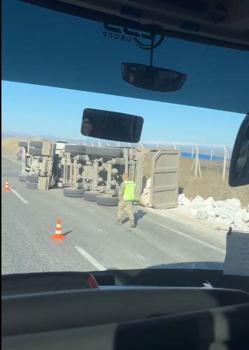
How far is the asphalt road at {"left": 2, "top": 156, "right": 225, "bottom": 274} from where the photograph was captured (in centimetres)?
302

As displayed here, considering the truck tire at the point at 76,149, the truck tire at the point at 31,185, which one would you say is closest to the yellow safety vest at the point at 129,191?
the truck tire at the point at 76,149

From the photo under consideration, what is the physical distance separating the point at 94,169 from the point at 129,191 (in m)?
0.36

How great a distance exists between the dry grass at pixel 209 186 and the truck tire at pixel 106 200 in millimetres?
583

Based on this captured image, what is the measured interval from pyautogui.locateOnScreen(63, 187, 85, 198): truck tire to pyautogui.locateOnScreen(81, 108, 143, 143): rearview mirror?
0.43 meters

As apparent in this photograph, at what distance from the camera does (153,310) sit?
7.11ft

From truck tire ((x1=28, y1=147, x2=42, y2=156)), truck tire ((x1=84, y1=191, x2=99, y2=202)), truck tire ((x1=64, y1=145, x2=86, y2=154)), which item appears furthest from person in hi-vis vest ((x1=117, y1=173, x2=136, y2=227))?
truck tire ((x1=28, y1=147, x2=42, y2=156))

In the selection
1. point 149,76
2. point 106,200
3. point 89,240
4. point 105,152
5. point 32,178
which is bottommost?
point 89,240

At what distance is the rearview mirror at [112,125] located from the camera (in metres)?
2.65

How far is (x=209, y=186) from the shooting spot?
132 inches

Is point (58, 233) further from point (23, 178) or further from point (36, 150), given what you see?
point (36, 150)

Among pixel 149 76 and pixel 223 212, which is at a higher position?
pixel 149 76

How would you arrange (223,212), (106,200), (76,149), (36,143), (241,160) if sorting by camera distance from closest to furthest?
(36,143) < (76,149) < (241,160) < (223,212) < (106,200)

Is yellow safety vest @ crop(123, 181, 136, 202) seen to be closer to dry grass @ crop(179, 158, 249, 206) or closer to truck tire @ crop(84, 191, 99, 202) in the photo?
truck tire @ crop(84, 191, 99, 202)

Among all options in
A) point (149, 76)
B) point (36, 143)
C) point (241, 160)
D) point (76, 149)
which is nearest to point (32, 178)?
point (76, 149)
